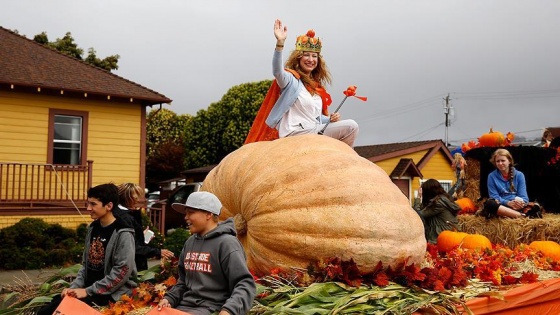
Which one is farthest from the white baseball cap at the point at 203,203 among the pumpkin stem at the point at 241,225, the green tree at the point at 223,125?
the green tree at the point at 223,125

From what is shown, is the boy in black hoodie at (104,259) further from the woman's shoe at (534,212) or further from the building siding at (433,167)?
the building siding at (433,167)

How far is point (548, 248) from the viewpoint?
537 centimetres

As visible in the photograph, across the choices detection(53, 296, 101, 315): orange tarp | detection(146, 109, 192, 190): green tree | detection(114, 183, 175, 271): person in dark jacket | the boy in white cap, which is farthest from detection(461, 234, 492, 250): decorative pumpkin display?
detection(146, 109, 192, 190): green tree

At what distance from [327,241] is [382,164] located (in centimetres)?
2286

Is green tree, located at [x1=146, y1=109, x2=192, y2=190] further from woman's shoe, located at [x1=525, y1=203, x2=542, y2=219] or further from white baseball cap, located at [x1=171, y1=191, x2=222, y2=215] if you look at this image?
white baseball cap, located at [x1=171, y1=191, x2=222, y2=215]

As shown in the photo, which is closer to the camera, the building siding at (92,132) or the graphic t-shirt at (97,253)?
the graphic t-shirt at (97,253)

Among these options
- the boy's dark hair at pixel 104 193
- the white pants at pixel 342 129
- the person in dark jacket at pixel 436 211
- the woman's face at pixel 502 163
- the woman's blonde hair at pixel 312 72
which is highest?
the woman's blonde hair at pixel 312 72

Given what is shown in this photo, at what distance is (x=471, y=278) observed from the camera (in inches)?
163

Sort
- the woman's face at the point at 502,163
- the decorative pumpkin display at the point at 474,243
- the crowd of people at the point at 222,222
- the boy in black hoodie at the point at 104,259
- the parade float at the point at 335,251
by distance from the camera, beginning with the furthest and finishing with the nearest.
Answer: the woman's face at the point at 502,163, the decorative pumpkin display at the point at 474,243, the boy in black hoodie at the point at 104,259, the parade float at the point at 335,251, the crowd of people at the point at 222,222

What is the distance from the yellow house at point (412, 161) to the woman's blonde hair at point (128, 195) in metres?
20.1

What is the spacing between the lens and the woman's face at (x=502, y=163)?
20.6 feet

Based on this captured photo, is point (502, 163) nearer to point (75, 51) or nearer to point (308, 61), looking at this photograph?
point (308, 61)

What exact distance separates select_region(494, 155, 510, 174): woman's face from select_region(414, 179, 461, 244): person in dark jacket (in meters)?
0.66

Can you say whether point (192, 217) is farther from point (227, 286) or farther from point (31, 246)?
point (31, 246)
